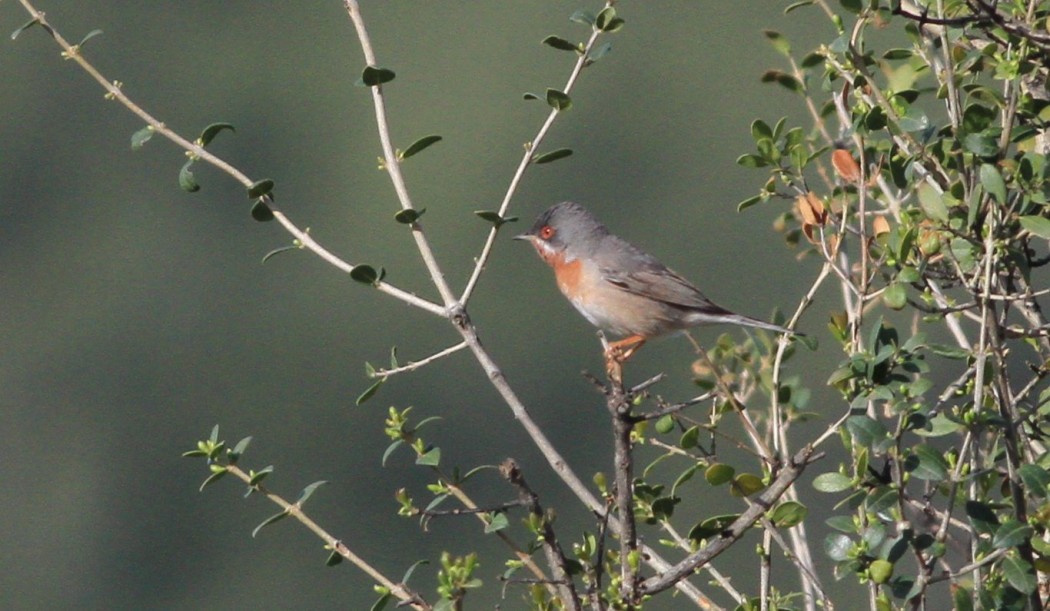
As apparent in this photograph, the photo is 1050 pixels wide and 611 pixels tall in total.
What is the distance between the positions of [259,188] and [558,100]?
2.70 ft

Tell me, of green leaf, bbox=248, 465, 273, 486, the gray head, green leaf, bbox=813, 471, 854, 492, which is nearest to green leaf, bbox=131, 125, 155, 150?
green leaf, bbox=248, 465, 273, 486

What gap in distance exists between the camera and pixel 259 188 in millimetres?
3717

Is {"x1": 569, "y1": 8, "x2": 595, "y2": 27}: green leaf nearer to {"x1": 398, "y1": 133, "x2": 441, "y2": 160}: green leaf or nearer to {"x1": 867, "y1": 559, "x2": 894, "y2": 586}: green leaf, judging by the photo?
{"x1": 398, "y1": 133, "x2": 441, "y2": 160}: green leaf

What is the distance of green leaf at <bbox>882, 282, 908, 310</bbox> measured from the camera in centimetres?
317

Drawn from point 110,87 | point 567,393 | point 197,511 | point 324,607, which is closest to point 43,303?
point 197,511

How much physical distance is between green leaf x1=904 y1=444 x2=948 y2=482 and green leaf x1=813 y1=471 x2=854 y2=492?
130 mm

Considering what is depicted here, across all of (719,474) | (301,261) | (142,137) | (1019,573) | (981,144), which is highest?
(142,137)

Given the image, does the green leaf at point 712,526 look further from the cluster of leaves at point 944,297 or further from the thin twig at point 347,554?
the thin twig at point 347,554

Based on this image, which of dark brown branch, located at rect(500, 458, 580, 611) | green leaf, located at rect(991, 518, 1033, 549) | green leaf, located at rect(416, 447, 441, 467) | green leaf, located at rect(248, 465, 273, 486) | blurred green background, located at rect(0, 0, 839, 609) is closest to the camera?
green leaf, located at rect(991, 518, 1033, 549)

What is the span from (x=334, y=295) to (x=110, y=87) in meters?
40.6

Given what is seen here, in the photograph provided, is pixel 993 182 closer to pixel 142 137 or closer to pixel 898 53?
pixel 898 53

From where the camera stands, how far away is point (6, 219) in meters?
48.8

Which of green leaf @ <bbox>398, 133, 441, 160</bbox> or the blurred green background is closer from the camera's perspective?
green leaf @ <bbox>398, 133, 441, 160</bbox>

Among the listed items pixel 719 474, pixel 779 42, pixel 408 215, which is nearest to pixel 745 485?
pixel 719 474
